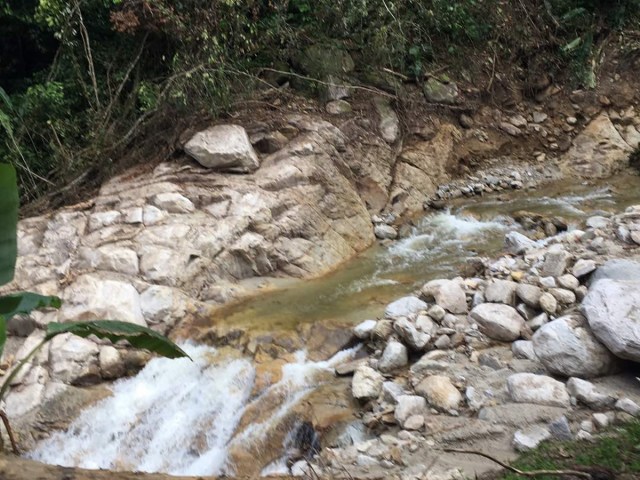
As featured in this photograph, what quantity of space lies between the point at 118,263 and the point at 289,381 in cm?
280

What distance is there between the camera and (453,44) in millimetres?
11328

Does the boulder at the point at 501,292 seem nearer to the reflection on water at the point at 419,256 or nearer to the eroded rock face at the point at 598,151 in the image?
the reflection on water at the point at 419,256

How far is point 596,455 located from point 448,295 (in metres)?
2.57

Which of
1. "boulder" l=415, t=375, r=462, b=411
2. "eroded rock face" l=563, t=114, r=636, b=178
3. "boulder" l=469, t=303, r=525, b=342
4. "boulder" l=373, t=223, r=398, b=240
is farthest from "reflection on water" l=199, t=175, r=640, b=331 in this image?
"boulder" l=415, t=375, r=462, b=411

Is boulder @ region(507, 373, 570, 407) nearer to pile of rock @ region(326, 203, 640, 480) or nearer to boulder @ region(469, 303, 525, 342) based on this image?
pile of rock @ region(326, 203, 640, 480)

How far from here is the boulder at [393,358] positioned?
4.96 meters

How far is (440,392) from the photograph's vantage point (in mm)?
4277

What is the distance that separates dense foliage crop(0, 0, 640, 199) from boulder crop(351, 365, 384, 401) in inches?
212

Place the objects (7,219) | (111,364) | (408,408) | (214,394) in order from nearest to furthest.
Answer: (7,219), (408,408), (214,394), (111,364)

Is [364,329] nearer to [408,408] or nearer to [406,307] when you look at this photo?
[406,307]

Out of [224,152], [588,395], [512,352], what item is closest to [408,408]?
[512,352]

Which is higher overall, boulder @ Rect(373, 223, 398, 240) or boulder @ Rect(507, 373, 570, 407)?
boulder @ Rect(507, 373, 570, 407)

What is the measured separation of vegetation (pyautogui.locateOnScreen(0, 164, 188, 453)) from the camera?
2.66 metres

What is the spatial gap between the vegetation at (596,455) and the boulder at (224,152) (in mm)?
5909
